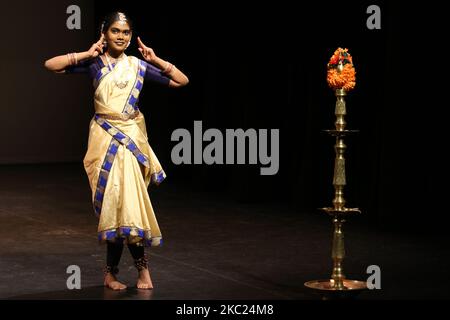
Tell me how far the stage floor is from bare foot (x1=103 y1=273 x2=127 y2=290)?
1.8 inches

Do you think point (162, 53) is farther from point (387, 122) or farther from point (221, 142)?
point (387, 122)

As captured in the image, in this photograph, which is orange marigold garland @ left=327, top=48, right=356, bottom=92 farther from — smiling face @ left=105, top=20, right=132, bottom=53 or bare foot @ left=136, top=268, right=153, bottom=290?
bare foot @ left=136, top=268, right=153, bottom=290

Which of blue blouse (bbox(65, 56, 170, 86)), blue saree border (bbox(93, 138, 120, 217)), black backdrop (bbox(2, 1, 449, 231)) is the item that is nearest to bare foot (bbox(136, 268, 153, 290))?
blue saree border (bbox(93, 138, 120, 217))

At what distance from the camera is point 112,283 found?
4605 mm

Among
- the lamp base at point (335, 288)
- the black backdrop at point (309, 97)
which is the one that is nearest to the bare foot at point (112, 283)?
the lamp base at point (335, 288)

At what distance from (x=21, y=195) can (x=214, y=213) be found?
192 centimetres

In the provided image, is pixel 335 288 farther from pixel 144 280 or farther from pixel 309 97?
pixel 309 97

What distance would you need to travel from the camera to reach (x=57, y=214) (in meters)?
7.11

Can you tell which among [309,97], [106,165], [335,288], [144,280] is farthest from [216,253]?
[309,97]

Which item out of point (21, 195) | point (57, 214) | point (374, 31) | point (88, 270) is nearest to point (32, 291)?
point (88, 270)

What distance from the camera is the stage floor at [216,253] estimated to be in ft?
15.2

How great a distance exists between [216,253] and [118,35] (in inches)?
64.4

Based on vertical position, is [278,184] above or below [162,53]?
below

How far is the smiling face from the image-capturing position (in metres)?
4.43
